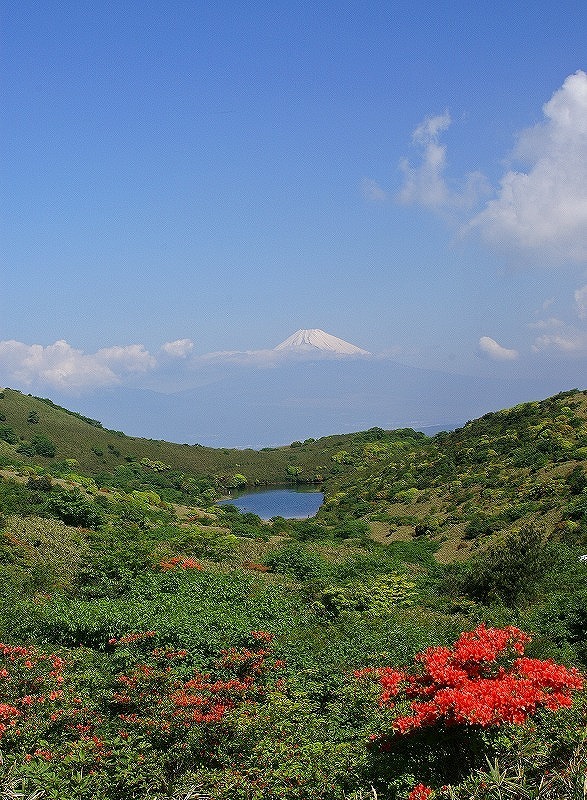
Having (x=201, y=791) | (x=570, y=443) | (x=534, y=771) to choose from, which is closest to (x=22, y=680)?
(x=201, y=791)

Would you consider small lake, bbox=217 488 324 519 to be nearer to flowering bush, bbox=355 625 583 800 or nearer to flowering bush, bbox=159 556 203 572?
flowering bush, bbox=159 556 203 572

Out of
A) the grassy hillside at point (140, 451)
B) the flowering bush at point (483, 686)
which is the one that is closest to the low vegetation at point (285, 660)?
the flowering bush at point (483, 686)

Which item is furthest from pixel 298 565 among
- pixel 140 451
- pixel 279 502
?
pixel 140 451

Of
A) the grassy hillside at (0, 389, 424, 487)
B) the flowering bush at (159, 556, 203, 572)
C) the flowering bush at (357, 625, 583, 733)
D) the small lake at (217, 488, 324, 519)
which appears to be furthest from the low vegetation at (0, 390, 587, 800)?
the grassy hillside at (0, 389, 424, 487)

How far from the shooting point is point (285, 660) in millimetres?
11656

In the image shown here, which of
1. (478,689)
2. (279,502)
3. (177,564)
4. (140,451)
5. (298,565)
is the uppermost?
(478,689)

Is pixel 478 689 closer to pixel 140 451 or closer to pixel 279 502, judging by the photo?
pixel 279 502

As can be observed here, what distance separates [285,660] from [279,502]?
2402 inches

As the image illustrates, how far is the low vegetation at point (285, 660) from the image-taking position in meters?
6.88

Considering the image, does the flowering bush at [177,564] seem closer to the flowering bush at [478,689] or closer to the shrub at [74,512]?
the shrub at [74,512]

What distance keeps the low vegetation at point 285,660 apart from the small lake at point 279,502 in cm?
2928

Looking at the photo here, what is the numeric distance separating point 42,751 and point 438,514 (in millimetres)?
35798

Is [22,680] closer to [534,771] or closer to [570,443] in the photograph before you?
[534,771]

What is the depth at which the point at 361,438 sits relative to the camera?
103500 mm
